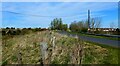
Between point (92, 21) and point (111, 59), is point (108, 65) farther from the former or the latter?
point (92, 21)

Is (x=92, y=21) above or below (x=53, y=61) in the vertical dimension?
above

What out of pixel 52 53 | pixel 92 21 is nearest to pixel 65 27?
pixel 92 21

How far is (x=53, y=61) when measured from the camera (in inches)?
407

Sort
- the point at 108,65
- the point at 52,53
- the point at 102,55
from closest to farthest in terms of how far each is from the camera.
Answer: the point at 108,65
the point at 102,55
the point at 52,53

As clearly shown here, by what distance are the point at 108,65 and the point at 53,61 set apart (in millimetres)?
2923

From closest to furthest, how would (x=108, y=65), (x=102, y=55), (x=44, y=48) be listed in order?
(x=44, y=48) → (x=108, y=65) → (x=102, y=55)

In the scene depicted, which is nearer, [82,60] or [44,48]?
[44,48]

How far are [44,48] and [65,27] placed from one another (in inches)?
3714

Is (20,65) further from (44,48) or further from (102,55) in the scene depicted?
(102,55)

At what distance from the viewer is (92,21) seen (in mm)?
65500

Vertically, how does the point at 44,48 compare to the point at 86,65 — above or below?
above

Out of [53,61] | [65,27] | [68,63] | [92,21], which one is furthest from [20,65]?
[65,27]

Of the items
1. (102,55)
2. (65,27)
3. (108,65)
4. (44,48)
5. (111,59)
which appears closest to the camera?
(44,48)

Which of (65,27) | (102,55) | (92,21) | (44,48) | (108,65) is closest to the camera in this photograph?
(44,48)
